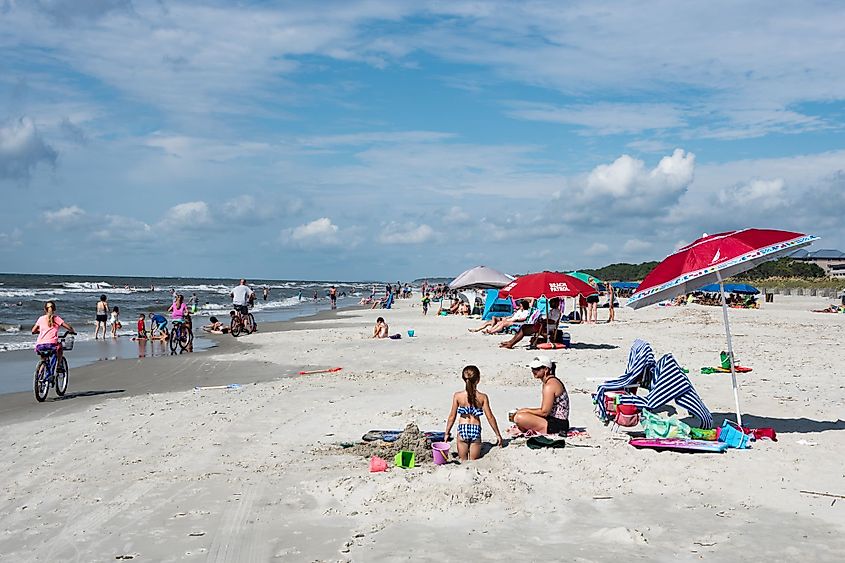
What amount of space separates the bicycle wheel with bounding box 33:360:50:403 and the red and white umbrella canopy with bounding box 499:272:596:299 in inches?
391

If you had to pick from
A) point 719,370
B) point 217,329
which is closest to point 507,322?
point 719,370

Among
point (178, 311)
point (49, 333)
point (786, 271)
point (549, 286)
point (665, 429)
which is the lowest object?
point (665, 429)

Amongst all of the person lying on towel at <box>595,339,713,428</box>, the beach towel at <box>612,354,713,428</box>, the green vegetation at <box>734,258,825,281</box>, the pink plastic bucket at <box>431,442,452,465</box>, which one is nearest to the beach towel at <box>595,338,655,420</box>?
the person lying on towel at <box>595,339,713,428</box>

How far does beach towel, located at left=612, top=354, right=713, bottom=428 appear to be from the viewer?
824cm

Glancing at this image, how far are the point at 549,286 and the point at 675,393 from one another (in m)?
8.86

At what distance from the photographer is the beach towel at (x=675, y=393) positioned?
8.24 m

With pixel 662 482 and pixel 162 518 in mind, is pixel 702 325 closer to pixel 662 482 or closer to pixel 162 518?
pixel 662 482

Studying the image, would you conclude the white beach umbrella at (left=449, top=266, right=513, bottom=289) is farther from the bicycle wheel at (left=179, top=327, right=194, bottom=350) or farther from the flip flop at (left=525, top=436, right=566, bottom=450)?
the flip flop at (left=525, top=436, right=566, bottom=450)

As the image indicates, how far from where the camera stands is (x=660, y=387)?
328 inches

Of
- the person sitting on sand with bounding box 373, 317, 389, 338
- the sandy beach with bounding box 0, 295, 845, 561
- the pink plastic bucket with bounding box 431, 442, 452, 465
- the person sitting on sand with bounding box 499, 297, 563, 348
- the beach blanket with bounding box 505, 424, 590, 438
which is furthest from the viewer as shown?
the person sitting on sand with bounding box 373, 317, 389, 338

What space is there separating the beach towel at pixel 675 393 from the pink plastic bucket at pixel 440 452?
2.47m

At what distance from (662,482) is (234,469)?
4.17 m

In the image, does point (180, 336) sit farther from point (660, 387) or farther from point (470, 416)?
point (660, 387)

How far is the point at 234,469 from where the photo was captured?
755 centimetres
